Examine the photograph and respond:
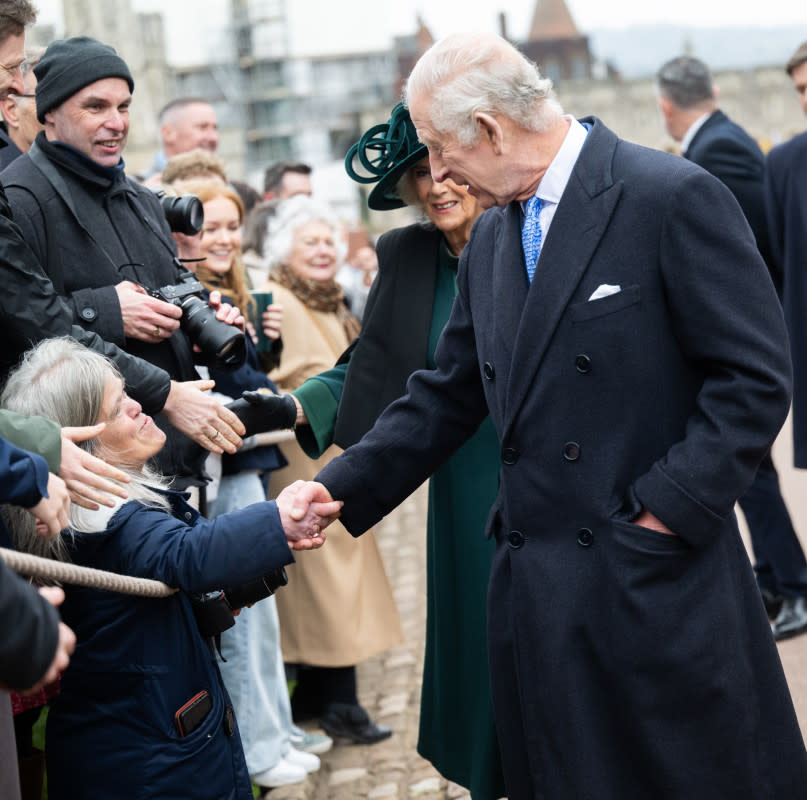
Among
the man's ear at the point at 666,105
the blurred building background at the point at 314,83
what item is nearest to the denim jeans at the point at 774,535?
the man's ear at the point at 666,105

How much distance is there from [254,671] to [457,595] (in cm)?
108

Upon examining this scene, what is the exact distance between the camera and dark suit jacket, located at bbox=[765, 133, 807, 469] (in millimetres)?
5758

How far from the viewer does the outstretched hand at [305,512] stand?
3.14 m

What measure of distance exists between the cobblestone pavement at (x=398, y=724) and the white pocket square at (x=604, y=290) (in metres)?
2.31

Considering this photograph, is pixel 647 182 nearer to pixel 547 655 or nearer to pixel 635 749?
pixel 547 655

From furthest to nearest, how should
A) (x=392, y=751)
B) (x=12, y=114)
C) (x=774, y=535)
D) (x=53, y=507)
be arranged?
(x=774, y=535) → (x=392, y=751) → (x=12, y=114) → (x=53, y=507)

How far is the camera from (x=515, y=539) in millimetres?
2926

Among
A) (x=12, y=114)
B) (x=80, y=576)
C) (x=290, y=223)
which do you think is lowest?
(x=80, y=576)

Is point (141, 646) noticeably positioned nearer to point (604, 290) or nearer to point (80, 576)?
point (80, 576)

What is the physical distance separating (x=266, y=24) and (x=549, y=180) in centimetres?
6875

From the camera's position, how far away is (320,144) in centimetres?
6725

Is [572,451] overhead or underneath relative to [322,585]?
overhead

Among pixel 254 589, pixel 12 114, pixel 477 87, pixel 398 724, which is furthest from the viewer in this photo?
pixel 398 724

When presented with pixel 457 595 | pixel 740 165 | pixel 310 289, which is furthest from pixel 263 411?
pixel 740 165
